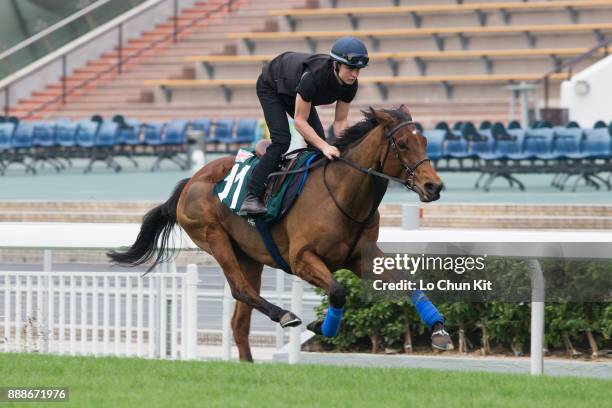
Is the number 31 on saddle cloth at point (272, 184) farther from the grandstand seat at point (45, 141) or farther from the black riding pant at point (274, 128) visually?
the grandstand seat at point (45, 141)

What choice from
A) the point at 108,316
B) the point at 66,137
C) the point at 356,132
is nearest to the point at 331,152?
the point at 356,132

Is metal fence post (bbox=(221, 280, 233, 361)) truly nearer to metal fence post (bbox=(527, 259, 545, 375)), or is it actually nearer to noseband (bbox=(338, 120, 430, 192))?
noseband (bbox=(338, 120, 430, 192))

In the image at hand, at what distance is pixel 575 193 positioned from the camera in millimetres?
19328

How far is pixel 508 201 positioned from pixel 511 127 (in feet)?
10.0

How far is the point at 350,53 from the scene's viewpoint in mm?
7488

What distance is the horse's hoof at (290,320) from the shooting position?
757 cm

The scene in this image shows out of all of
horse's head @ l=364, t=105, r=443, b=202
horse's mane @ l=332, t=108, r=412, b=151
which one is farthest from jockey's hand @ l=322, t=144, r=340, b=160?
horse's head @ l=364, t=105, r=443, b=202

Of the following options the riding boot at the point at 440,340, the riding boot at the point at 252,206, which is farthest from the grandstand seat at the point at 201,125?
the riding boot at the point at 440,340

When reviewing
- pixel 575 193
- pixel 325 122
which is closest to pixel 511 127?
pixel 575 193

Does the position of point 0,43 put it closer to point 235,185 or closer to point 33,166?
→ point 33,166

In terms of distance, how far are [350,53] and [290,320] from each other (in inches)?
56.8

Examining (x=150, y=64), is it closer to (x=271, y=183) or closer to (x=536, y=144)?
(x=536, y=144)

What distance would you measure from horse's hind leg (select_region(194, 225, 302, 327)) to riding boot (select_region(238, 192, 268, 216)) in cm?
45

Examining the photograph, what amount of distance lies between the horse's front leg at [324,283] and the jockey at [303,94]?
469 millimetres
